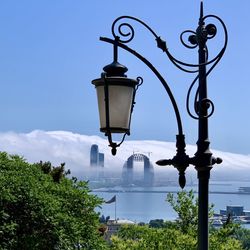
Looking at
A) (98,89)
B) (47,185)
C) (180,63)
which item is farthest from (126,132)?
(47,185)

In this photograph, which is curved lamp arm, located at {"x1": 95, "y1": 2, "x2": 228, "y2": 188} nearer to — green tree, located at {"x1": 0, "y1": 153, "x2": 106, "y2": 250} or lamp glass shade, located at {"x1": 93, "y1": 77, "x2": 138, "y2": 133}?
lamp glass shade, located at {"x1": 93, "y1": 77, "x2": 138, "y2": 133}

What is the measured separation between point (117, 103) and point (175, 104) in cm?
42

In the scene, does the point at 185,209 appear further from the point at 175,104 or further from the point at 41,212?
the point at 175,104

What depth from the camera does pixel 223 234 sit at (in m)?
17.0

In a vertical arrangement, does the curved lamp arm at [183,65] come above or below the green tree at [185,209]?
above

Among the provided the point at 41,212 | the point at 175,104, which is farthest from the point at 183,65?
the point at 41,212

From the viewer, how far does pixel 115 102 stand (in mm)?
4129

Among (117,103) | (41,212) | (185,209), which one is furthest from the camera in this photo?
(185,209)

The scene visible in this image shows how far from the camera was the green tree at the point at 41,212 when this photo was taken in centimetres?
1509

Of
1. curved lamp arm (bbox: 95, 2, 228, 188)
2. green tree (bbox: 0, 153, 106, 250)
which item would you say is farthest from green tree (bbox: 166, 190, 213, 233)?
curved lamp arm (bbox: 95, 2, 228, 188)

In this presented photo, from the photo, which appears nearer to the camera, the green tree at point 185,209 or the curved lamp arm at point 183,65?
the curved lamp arm at point 183,65

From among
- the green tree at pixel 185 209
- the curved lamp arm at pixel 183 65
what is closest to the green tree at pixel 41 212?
the green tree at pixel 185 209

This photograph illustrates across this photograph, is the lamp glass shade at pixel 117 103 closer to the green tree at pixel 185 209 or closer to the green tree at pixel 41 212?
the green tree at pixel 41 212

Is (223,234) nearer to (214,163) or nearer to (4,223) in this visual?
(4,223)
